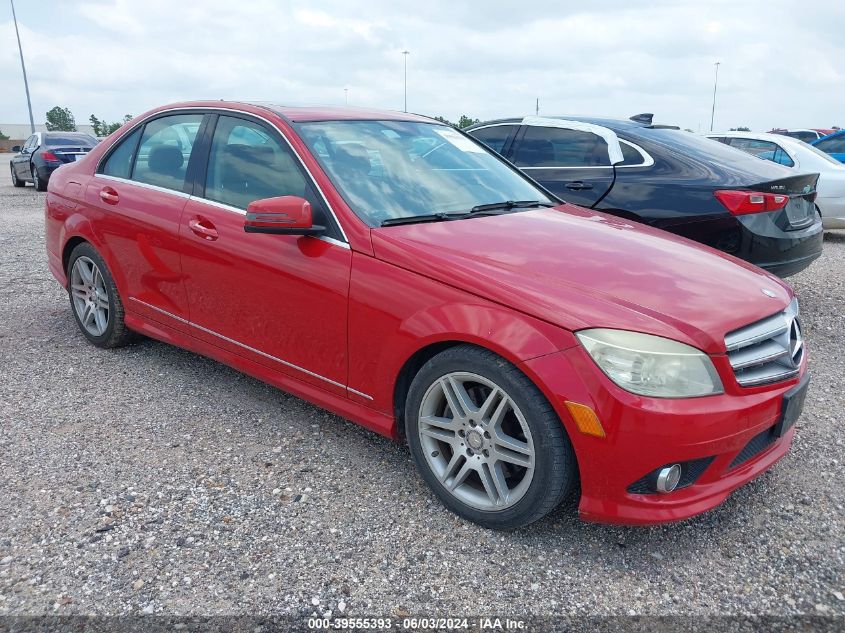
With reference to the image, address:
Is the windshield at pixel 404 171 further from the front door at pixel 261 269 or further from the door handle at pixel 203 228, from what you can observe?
the door handle at pixel 203 228

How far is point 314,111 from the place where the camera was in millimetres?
3730

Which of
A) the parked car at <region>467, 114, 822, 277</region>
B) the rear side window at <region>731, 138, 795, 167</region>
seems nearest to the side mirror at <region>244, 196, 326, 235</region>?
the parked car at <region>467, 114, 822, 277</region>

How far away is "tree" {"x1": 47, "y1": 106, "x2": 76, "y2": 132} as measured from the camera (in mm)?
59969

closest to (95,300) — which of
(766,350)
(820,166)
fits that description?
(766,350)

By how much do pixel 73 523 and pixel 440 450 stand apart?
1502 mm

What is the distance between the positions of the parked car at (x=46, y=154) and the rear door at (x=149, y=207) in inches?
467

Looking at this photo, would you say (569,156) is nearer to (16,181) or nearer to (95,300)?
(95,300)

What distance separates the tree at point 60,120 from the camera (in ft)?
197

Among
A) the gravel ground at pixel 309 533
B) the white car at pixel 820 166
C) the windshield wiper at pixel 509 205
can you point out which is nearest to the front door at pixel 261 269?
the gravel ground at pixel 309 533

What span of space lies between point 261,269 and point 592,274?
1.56 meters

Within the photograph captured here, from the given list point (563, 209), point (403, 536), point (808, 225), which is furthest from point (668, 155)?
point (403, 536)

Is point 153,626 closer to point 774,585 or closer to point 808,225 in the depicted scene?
point 774,585

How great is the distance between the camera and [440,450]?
2.90 m

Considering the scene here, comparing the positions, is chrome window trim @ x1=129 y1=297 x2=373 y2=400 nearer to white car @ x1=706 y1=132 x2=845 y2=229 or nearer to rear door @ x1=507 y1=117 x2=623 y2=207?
rear door @ x1=507 y1=117 x2=623 y2=207
